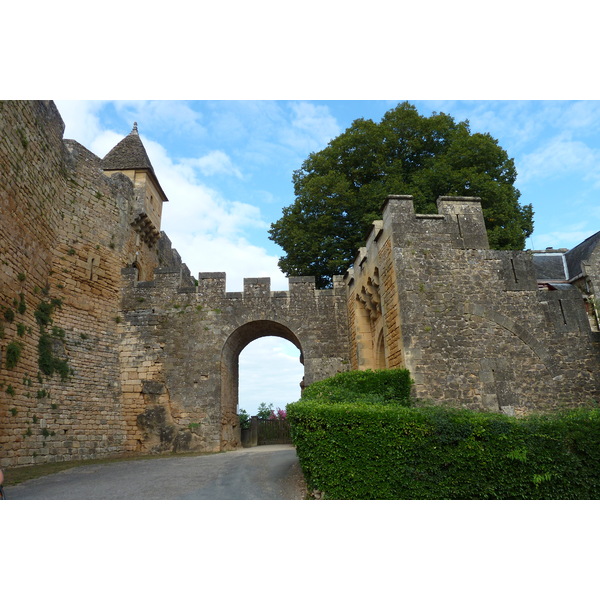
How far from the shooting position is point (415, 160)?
56.2 ft

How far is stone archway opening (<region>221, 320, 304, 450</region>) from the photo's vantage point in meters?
14.2

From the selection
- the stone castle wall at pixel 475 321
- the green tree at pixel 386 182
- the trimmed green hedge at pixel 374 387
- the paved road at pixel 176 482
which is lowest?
the paved road at pixel 176 482

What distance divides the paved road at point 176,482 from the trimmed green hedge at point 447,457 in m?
1.18

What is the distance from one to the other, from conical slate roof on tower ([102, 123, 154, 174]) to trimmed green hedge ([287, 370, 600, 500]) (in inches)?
565

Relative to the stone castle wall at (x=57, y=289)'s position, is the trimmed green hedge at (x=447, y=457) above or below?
below

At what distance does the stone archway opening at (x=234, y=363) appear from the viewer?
1422 centimetres

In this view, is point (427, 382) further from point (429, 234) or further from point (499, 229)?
point (499, 229)

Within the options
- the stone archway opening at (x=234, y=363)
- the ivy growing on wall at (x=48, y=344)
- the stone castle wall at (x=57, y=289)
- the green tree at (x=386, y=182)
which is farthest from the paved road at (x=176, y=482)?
the green tree at (x=386, y=182)

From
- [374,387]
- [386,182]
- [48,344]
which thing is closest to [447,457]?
[374,387]

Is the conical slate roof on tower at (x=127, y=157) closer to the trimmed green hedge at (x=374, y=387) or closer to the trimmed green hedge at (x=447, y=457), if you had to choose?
the trimmed green hedge at (x=374, y=387)

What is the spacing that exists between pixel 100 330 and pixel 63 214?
3668 millimetres

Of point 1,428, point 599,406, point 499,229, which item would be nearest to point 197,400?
point 1,428

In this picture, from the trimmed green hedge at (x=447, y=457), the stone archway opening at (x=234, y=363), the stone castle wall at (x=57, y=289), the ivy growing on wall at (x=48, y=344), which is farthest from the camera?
the stone archway opening at (x=234, y=363)

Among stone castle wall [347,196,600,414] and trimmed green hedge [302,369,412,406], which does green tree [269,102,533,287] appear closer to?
stone castle wall [347,196,600,414]
